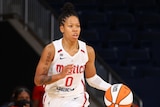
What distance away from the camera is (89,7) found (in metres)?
12.5

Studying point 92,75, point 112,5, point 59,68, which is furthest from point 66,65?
point 112,5

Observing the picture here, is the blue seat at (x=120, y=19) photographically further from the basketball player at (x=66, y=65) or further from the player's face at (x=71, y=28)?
the player's face at (x=71, y=28)

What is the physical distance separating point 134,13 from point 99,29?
113cm

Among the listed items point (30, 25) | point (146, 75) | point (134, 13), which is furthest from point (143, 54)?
point (30, 25)

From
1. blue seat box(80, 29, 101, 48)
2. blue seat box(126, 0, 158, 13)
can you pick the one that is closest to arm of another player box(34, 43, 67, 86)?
blue seat box(80, 29, 101, 48)

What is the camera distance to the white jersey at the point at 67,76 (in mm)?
5191

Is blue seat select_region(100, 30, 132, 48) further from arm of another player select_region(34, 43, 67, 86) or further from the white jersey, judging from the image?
arm of another player select_region(34, 43, 67, 86)

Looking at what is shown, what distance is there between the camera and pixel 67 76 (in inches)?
204

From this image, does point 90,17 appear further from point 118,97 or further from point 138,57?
point 118,97

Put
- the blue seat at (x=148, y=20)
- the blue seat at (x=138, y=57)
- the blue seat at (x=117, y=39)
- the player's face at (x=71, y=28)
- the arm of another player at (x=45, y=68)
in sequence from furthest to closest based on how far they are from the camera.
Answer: the blue seat at (x=148, y=20)
the blue seat at (x=117, y=39)
the blue seat at (x=138, y=57)
the player's face at (x=71, y=28)
the arm of another player at (x=45, y=68)

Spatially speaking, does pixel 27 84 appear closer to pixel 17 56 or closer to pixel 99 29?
pixel 17 56

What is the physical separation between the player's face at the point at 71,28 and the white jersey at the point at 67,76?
5.3 inches

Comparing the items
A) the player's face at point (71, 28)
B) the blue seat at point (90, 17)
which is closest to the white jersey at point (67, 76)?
the player's face at point (71, 28)

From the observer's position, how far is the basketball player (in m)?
5.13
